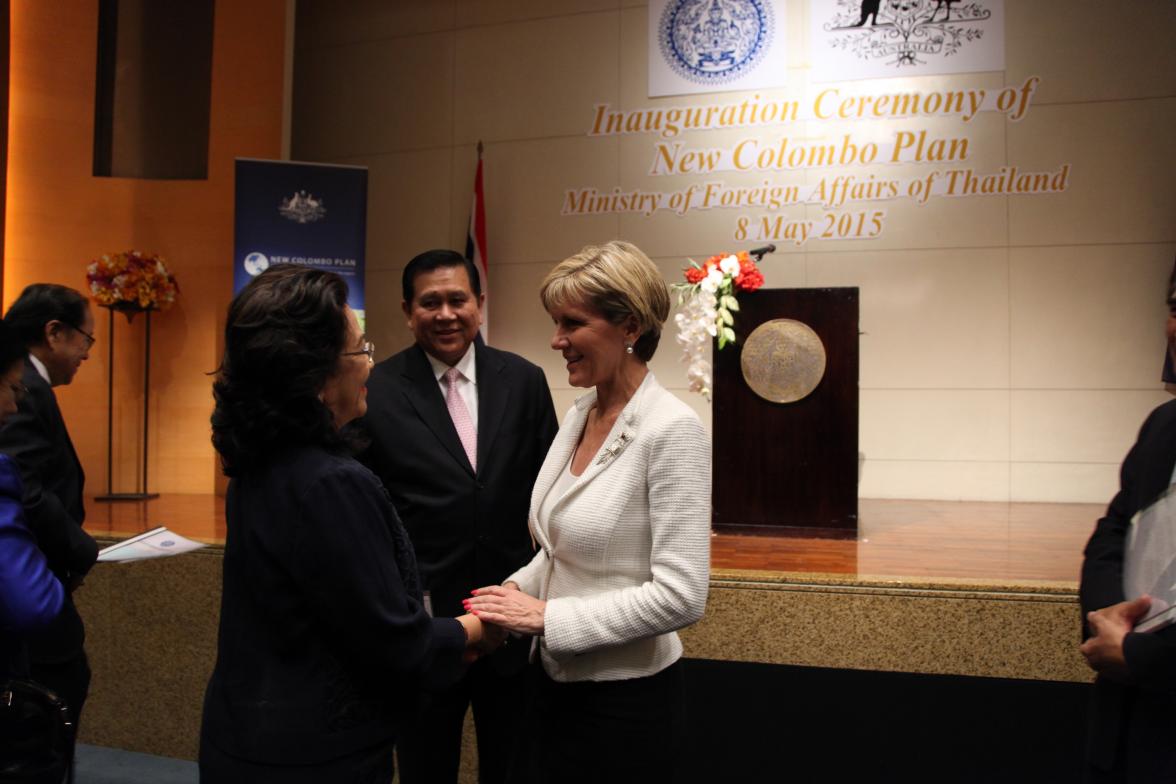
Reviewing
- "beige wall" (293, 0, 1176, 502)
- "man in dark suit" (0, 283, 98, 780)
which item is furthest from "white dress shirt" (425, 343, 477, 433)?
"beige wall" (293, 0, 1176, 502)

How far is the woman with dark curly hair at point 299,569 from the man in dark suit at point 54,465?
80 cm

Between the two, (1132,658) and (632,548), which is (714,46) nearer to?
(632,548)

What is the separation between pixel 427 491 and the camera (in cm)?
217

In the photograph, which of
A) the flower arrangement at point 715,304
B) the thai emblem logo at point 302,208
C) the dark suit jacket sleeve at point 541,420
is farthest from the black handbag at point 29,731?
the thai emblem logo at point 302,208

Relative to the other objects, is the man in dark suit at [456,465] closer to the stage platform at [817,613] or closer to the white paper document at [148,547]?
the white paper document at [148,547]

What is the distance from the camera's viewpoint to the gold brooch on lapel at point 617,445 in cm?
159

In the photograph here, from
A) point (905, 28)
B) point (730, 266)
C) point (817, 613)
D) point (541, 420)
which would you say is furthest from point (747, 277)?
point (905, 28)

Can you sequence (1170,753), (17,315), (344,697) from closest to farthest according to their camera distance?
(344,697) < (1170,753) < (17,315)

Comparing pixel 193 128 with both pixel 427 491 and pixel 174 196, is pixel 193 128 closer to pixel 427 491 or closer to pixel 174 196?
pixel 174 196

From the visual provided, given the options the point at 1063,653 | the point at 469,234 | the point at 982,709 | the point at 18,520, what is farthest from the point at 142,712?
the point at 469,234

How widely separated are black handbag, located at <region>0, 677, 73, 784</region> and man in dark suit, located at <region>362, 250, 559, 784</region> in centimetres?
72

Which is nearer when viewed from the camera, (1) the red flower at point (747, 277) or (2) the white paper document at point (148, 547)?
(2) the white paper document at point (148, 547)

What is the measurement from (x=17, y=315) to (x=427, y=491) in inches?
56.6

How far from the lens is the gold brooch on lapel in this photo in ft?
5.22
